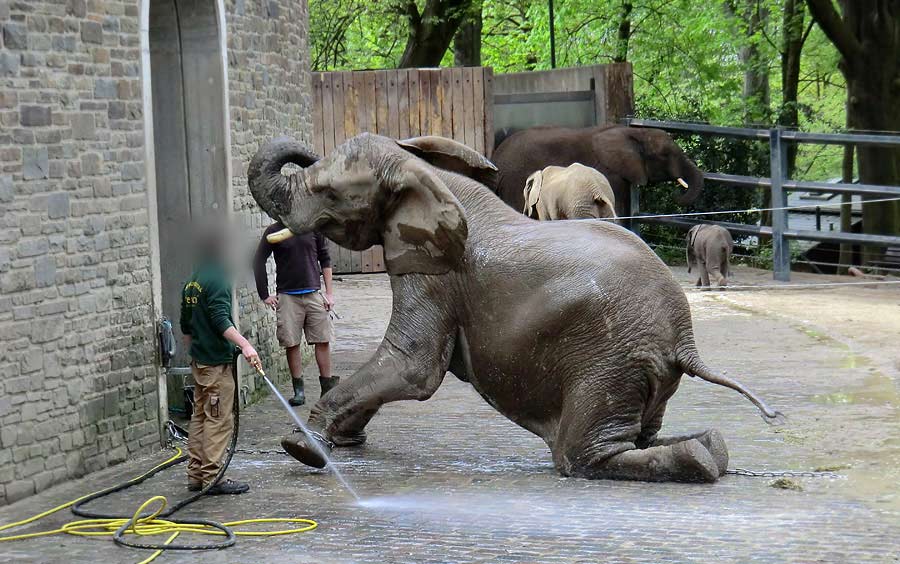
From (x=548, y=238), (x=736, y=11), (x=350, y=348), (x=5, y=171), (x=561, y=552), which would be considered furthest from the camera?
(x=736, y=11)

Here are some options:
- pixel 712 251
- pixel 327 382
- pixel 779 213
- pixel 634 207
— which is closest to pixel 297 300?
pixel 327 382

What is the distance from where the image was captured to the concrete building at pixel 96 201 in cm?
914

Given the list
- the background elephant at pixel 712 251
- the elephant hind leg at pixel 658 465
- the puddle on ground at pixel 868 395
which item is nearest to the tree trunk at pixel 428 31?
the background elephant at pixel 712 251

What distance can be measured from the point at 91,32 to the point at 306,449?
11.3ft

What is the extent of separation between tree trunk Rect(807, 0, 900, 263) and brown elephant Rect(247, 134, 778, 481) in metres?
14.4

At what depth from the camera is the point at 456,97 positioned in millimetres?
22219

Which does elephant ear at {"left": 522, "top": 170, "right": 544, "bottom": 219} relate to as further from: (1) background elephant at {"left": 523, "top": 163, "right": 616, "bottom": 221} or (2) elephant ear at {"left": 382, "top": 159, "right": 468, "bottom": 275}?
(2) elephant ear at {"left": 382, "top": 159, "right": 468, "bottom": 275}

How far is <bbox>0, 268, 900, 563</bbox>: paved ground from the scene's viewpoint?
7539 millimetres

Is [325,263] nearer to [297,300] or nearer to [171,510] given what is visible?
[297,300]

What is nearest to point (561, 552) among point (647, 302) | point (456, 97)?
point (647, 302)

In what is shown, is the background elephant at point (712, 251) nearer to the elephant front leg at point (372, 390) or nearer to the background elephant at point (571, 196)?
the background elephant at point (571, 196)

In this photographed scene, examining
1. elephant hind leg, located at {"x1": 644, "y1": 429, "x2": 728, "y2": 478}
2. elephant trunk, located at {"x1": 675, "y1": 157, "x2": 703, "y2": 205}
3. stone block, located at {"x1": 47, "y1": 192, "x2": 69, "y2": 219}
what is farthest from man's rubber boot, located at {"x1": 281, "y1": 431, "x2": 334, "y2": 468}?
elephant trunk, located at {"x1": 675, "y1": 157, "x2": 703, "y2": 205}

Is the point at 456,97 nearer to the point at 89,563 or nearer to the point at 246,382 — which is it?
the point at 246,382

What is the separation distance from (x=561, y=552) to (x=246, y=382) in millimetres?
5926
